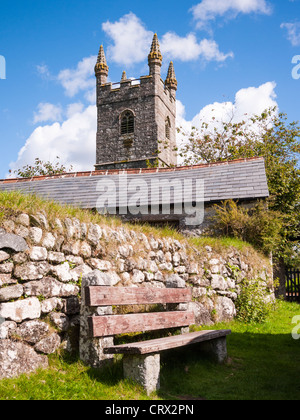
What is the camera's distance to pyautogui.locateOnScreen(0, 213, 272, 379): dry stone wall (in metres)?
3.82

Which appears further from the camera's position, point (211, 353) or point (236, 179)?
point (236, 179)

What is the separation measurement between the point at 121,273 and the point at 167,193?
7139 millimetres

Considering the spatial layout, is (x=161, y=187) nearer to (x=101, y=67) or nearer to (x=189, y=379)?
(x=189, y=379)

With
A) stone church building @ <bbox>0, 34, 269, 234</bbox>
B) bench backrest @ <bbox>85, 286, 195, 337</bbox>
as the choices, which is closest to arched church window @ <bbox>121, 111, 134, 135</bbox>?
stone church building @ <bbox>0, 34, 269, 234</bbox>

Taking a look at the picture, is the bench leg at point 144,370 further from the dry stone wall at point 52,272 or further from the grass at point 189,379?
the dry stone wall at point 52,272

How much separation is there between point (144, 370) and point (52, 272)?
1.47 meters

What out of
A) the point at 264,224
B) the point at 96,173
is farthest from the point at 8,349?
the point at 96,173

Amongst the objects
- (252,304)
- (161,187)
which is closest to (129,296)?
(252,304)

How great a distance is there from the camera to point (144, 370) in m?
3.81

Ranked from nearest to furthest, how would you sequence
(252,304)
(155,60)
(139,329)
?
(139,329) < (252,304) < (155,60)

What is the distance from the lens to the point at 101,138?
103 ft

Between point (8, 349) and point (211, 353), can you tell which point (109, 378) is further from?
point (211, 353)

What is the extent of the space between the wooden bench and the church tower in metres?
23.3
